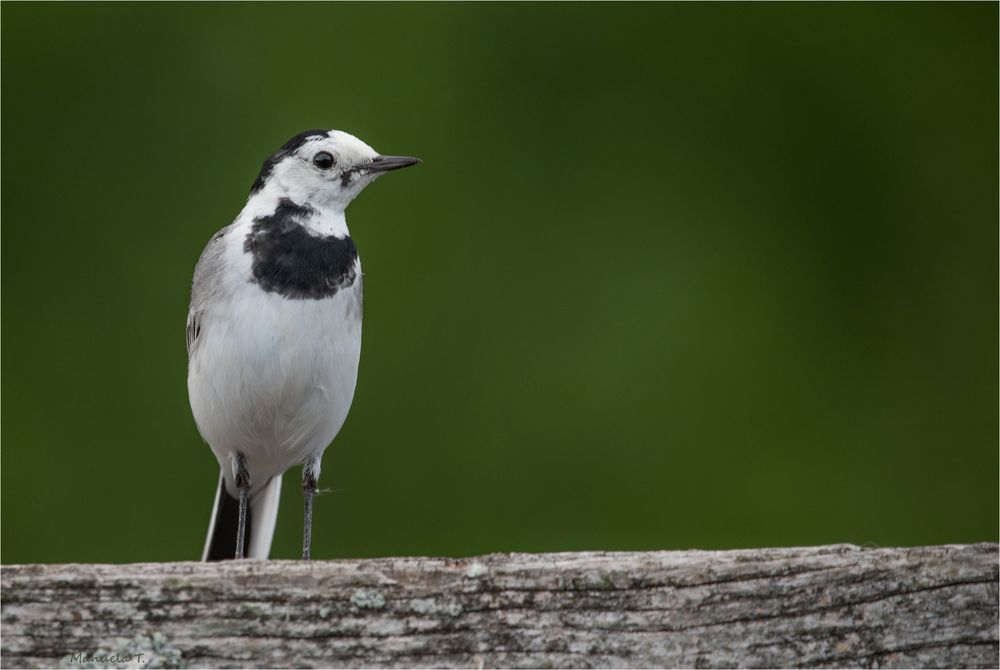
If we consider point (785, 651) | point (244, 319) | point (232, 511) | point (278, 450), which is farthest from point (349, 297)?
point (785, 651)

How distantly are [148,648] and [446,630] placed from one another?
44 centimetres

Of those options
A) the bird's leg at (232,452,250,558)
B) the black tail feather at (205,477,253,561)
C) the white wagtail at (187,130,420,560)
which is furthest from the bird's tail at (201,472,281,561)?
the white wagtail at (187,130,420,560)

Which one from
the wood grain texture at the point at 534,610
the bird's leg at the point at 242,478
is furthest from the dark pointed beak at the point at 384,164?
the wood grain texture at the point at 534,610

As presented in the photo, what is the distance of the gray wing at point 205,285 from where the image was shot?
3400mm

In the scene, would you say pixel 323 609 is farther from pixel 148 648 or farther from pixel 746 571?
pixel 746 571

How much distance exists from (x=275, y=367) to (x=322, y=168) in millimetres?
620

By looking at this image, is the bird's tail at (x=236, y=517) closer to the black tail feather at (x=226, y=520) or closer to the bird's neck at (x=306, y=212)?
the black tail feather at (x=226, y=520)

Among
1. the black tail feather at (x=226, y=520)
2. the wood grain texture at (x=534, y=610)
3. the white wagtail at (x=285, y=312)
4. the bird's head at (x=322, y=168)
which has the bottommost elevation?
the wood grain texture at (x=534, y=610)

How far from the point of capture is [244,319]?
330 cm

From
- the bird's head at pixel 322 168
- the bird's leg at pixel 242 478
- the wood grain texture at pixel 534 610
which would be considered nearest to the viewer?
the wood grain texture at pixel 534 610

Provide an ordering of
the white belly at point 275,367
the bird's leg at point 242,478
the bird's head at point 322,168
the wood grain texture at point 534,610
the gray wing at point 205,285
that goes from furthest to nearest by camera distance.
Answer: the bird's leg at point 242,478 < the bird's head at point 322,168 < the gray wing at point 205,285 < the white belly at point 275,367 < the wood grain texture at point 534,610

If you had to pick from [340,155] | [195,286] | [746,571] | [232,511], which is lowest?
[746,571]

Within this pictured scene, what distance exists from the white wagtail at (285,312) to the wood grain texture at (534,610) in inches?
58.1

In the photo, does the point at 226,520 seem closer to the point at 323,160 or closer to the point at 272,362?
the point at 272,362
